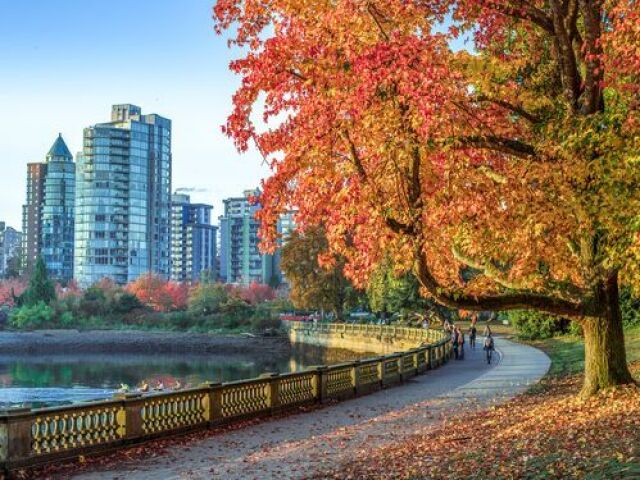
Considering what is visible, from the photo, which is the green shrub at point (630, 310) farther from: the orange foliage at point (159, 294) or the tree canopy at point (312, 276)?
the orange foliage at point (159, 294)

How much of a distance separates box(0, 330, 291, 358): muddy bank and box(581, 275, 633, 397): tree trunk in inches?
2767

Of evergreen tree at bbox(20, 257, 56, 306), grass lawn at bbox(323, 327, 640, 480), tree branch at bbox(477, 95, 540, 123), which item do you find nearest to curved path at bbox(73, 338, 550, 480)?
grass lawn at bbox(323, 327, 640, 480)

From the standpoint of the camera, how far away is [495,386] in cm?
2502

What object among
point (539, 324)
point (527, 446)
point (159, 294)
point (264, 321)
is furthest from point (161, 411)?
point (159, 294)

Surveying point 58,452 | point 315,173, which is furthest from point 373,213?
point 58,452

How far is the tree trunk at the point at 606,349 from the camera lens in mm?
16391

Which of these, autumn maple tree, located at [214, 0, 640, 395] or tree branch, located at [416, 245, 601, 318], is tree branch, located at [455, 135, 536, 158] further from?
tree branch, located at [416, 245, 601, 318]

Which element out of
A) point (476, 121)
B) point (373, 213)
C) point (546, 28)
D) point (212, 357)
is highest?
point (546, 28)

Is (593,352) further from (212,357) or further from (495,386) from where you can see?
(212,357)

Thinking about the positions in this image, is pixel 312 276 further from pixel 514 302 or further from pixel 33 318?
pixel 514 302

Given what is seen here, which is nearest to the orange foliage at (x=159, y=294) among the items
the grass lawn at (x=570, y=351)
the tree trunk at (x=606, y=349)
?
the grass lawn at (x=570, y=351)

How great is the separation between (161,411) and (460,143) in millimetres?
8494

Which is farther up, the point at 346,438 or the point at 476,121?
the point at 476,121

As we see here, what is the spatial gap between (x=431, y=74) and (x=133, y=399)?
874 cm
